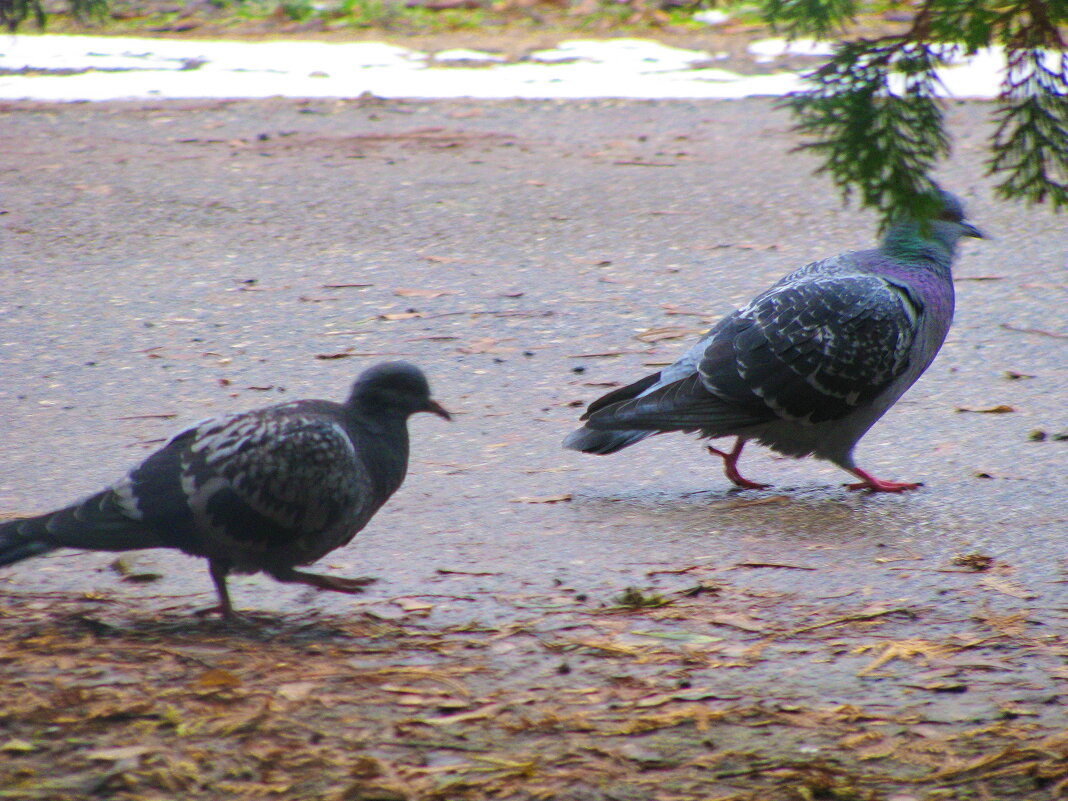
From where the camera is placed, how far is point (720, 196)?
903 centimetres

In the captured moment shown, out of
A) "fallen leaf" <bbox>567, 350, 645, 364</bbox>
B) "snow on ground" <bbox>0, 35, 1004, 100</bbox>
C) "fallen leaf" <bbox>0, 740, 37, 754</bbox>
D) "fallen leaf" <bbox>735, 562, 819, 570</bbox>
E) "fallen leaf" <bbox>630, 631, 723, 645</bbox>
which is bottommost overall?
"fallen leaf" <bbox>735, 562, 819, 570</bbox>

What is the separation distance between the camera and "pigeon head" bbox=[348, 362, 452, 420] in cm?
388

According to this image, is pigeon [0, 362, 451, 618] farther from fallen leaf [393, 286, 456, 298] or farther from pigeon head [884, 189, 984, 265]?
fallen leaf [393, 286, 456, 298]

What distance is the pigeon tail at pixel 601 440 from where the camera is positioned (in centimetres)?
481

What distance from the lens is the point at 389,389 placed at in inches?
153

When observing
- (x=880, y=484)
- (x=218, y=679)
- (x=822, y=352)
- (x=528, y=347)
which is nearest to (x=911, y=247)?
(x=822, y=352)

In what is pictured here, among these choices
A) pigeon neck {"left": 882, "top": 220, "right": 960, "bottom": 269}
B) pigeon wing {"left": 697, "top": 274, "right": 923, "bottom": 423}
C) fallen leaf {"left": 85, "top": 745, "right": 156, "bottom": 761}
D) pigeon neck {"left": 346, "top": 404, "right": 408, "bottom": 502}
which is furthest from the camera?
pigeon neck {"left": 882, "top": 220, "right": 960, "bottom": 269}

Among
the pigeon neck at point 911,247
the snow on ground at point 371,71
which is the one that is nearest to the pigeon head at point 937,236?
the pigeon neck at point 911,247

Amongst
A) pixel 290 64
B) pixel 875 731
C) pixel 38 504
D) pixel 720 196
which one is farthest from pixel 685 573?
pixel 290 64

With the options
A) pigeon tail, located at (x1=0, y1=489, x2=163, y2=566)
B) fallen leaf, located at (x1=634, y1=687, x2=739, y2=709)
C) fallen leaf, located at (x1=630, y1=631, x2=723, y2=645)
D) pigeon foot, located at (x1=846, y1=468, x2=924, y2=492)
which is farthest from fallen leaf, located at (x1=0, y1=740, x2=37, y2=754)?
pigeon foot, located at (x1=846, y1=468, x2=924, y2=492)

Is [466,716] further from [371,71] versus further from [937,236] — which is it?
[371,71]

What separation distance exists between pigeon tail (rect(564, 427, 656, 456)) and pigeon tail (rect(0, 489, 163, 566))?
1760 mm

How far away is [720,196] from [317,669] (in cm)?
640

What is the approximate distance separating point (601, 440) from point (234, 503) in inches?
66.9
